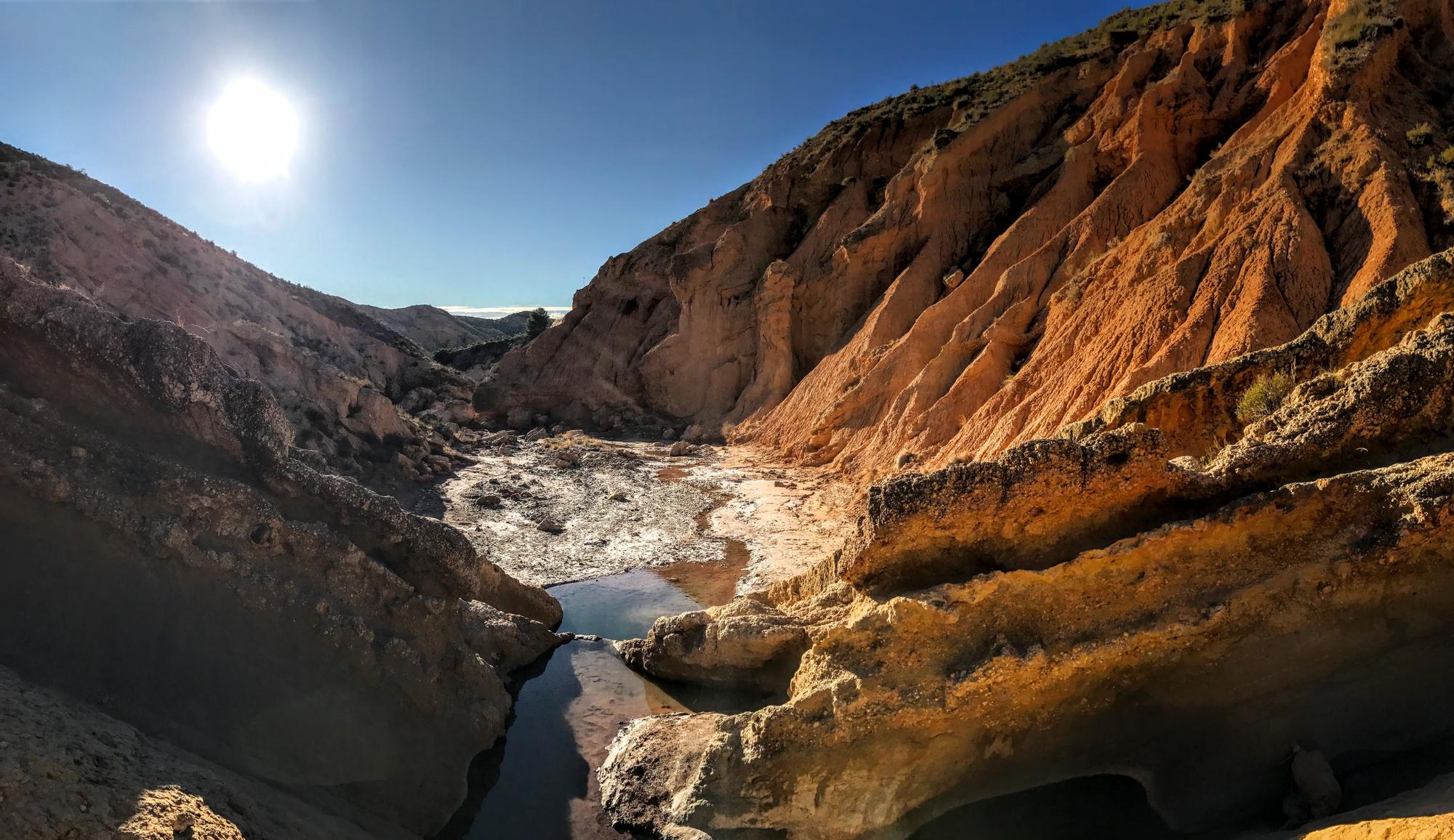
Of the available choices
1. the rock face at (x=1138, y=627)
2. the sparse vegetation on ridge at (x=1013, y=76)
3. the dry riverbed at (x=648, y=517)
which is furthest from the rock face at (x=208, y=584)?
the sparse vegetation on ridge at (x=1013, y=76)

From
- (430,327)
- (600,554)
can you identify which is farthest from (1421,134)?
(430,327)

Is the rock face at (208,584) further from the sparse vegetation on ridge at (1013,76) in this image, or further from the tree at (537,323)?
the tree at (537,323)

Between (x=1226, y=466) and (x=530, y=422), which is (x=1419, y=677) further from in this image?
(x=530, y=422)

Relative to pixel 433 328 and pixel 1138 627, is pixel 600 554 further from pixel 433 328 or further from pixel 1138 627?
pixel 433 328

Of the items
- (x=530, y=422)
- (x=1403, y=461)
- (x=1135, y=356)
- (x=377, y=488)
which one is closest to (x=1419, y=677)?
(x=1403, y=461)

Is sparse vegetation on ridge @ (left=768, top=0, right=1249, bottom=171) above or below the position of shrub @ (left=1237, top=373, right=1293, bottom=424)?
above

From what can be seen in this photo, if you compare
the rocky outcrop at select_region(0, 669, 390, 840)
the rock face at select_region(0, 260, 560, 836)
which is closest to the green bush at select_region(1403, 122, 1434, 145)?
the rock face at select_region(0, 260, 560, 836)

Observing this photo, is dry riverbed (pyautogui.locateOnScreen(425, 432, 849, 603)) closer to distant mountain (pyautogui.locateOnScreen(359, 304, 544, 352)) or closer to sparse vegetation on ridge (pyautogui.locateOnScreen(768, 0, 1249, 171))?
sparse vegetation on ridge (pyautogui.locateOnScreen(768, 0, 1249, 171))

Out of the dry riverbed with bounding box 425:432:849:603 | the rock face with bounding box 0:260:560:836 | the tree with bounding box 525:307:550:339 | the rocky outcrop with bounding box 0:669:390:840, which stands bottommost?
the rocky outcrop with bounding box 0:669:390:840
